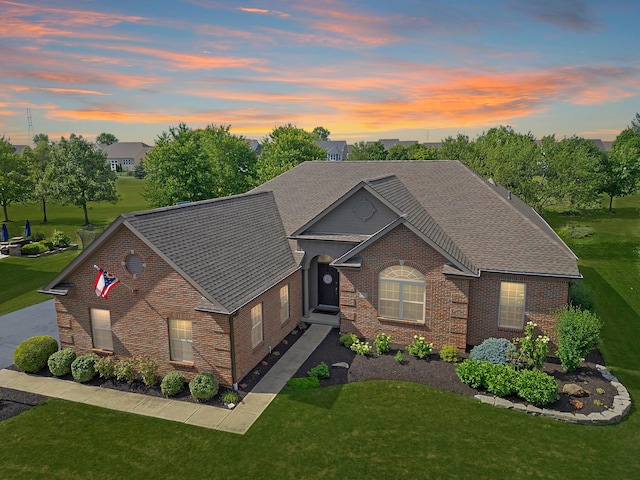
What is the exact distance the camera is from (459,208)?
23.2 m

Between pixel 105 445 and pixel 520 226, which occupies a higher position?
pixel 520 226

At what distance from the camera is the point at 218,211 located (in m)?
21.5

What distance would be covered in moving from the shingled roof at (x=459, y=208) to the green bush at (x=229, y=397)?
10.5 metres

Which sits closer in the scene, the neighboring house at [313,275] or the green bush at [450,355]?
the neighboring house at [313,275]

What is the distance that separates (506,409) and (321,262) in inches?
471

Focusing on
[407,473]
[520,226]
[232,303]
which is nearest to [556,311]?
[520,226]

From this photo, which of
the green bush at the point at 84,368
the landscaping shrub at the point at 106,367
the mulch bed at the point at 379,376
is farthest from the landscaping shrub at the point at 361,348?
the green bush at the point at 84,368

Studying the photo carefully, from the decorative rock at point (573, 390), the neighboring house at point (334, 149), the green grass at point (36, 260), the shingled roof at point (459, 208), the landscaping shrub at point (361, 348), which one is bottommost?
the decorative rock at point (573, 390)

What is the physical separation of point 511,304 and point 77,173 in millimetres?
53013

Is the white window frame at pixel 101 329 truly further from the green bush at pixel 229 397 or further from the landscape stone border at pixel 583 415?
the landscape stone border at pixel 583 415

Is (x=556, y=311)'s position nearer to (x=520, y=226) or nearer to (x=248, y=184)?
(x=520, y=226)

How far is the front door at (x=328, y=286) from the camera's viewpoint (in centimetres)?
2467

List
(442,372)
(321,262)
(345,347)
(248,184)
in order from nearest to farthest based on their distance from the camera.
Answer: (442,372), (345,347), (321,262), (248,184)

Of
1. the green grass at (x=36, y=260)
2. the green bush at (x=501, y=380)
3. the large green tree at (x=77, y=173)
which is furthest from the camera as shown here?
the large green tree at (x=77, y=173)
